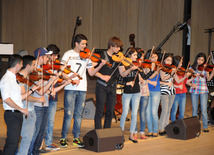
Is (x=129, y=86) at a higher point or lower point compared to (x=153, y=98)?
higher

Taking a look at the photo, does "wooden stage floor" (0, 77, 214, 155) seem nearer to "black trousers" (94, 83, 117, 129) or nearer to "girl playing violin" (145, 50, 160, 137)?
"girl playing violin" (145, 50, 160, 137)

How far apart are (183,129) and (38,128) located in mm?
2323

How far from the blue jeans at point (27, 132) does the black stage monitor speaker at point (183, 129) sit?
2.39 metres

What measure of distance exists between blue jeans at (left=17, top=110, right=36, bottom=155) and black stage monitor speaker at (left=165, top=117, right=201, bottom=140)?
2392mm

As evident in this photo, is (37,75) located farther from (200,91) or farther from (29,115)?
(200,91)

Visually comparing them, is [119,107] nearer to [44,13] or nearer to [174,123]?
[174,123]

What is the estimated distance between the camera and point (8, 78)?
8.50 feet

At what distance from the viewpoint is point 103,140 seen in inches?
139

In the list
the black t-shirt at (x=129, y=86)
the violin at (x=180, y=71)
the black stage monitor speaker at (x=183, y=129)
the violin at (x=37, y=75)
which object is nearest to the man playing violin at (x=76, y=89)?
the black t-shirt at (x=129, y=86)

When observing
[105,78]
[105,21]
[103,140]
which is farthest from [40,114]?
[105,21]

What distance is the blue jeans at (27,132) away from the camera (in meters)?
2.78

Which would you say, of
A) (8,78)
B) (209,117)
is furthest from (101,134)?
(209,117)

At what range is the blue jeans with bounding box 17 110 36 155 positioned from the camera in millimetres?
2779

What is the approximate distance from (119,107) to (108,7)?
7408mm
